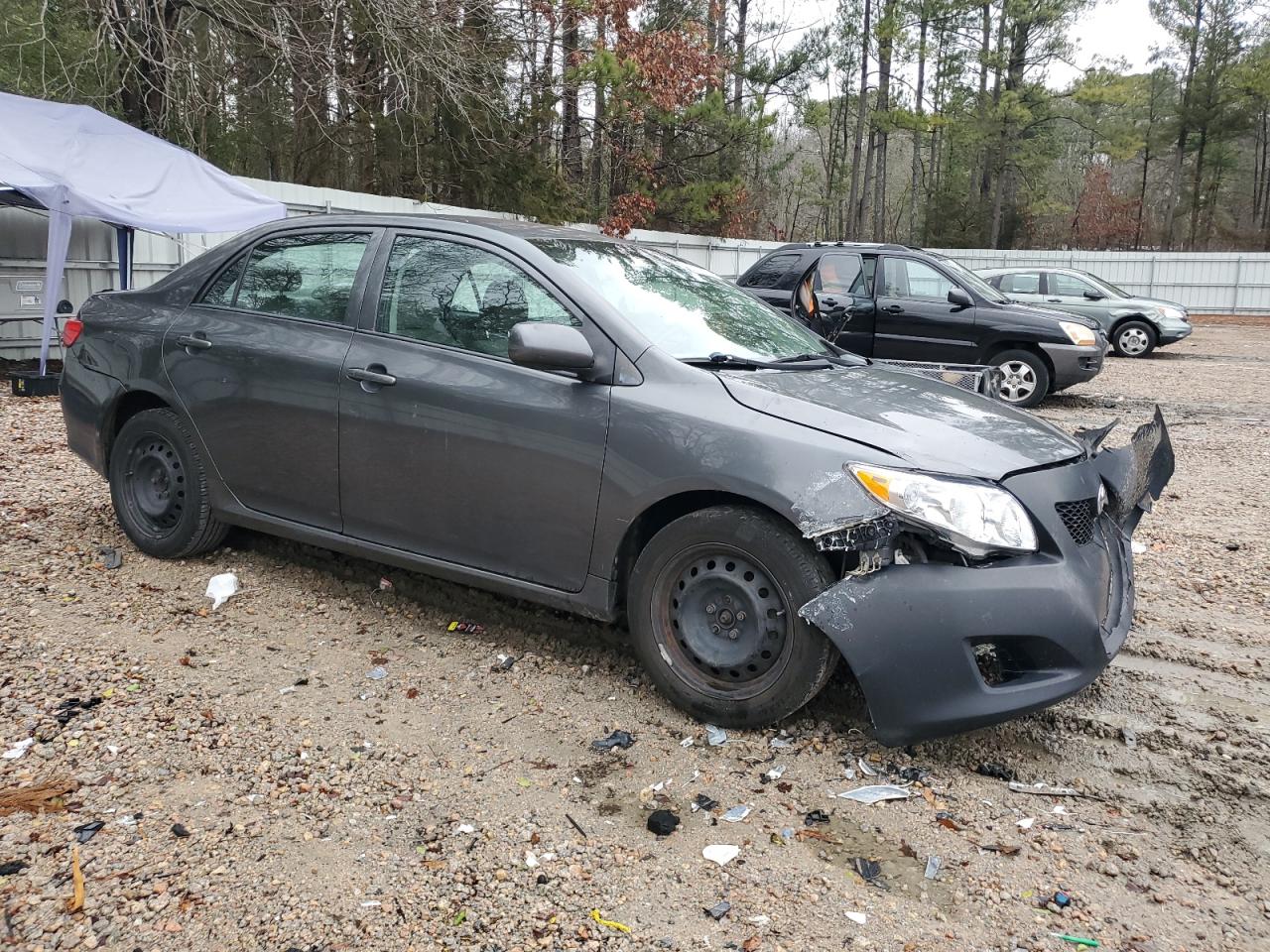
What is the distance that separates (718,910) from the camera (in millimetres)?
2449

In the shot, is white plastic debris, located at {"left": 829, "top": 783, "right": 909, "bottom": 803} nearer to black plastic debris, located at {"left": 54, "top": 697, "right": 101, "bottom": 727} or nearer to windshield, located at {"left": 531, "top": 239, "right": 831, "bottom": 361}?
windshield, located at {"left": 531, "top": 239, "right": 831, "bottom": 361}

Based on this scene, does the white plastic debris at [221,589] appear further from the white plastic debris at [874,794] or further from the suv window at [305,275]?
the white plastic debris at [874,794]

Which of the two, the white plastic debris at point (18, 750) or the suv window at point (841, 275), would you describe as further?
the suv window at point (841, 275)

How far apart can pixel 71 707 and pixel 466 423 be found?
1.66 metres

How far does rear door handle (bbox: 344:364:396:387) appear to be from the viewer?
12.8 ft

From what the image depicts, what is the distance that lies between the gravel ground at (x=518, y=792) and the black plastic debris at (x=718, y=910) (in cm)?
2

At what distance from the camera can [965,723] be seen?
2971 mm

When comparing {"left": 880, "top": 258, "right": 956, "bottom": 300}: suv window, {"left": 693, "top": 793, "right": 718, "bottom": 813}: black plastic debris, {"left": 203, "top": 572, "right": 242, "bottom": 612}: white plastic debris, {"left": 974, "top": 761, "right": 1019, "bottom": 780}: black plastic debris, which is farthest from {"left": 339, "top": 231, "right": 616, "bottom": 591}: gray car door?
{"left": 880, "top": 258, "right": 956, "bottom": 300}: suv window

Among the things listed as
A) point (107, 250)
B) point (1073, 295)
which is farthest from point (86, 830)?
point (1073, 295)

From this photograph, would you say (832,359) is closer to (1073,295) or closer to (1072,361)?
(1072,361)

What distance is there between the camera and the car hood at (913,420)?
3115mm

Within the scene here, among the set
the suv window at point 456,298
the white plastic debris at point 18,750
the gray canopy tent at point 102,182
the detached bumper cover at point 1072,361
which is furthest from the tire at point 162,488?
the detached bumper cover at point 1072,361

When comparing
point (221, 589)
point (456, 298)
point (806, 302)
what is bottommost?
point (221, 589)

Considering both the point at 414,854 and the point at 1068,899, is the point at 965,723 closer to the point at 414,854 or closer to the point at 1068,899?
the point at 1068,899
